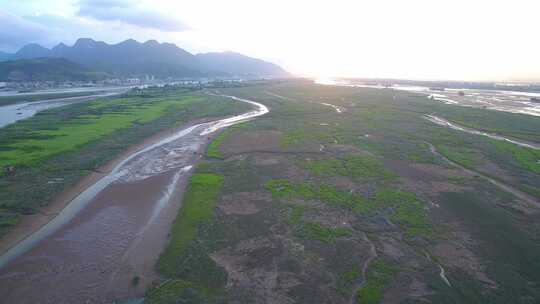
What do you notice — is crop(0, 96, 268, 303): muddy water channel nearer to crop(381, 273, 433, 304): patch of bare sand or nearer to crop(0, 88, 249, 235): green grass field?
crop(0, 88, 249, 235): green grass field

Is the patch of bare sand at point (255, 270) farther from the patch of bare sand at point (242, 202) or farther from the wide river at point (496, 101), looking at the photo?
the wide river at point (496, 101)

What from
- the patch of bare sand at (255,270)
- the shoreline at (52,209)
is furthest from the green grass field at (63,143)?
the patch of bare sand at (255,270)

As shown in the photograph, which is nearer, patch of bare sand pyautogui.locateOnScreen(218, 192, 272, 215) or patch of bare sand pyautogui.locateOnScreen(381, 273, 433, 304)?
patch of bare sand pyautogui.locateOnScreen(381, 273, 433, 304)

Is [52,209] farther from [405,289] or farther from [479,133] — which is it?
[479,133]

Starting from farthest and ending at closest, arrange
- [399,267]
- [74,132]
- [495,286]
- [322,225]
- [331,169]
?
[74,132]
[331,169]
[322,225]
[399,267]
[495,286]

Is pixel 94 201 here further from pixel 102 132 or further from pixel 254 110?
pixel 254 110

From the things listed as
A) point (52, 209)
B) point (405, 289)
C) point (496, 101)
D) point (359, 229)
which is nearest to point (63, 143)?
point (52, 209)

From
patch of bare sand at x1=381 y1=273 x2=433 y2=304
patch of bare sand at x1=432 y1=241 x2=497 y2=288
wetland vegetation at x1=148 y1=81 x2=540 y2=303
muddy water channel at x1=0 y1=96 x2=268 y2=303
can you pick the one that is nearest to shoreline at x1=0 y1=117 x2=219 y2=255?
muddy water channel at x1=0 y1=96 x2=268 y2=303

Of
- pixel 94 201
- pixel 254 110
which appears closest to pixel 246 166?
pixel 94 201

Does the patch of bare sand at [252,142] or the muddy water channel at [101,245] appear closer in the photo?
the muddy water channel at [101,245]
